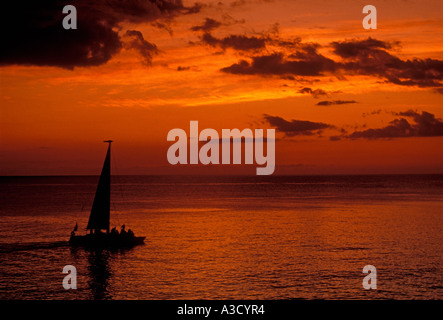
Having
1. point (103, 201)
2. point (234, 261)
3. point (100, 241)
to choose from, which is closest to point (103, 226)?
point (100, 241)

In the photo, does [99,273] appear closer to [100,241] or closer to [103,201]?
[100,241]

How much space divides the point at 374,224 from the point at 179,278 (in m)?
55.5

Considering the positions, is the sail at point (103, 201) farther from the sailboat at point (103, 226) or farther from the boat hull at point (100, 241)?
the boat hull at point (100, 241)

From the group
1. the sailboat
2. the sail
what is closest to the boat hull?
the sailboat

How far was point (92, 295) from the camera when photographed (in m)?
42.7

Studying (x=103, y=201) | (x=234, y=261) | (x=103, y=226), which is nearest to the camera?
(x=234, y=261)

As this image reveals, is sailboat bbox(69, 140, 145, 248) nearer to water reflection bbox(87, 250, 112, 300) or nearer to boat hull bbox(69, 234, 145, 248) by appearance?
boat hull bbox(69, 234, 145, 248)

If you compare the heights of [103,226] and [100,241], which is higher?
[103,226]

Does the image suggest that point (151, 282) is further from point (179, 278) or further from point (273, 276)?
point (273, 276)

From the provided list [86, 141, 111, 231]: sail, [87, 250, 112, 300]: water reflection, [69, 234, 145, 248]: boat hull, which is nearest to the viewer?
[87, 250, 112, 300]: water reflection

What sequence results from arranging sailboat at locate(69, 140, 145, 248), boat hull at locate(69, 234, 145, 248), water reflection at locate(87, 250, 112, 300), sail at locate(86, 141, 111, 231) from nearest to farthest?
1. water reflection at locate(87, 250, 112, 300)
2. boat hull at locate(69, 234, 145, 248)
3. sailboat at locate(69, 140, 145, 248)
4. sail at locate(86, 141, 111, 231)

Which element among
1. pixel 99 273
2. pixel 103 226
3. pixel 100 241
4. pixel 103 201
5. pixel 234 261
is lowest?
pixel 99 273

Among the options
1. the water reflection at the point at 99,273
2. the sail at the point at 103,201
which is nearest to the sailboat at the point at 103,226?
the sail at the point at 103,201

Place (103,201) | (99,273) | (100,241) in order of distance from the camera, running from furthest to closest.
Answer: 1. (103,201)
2. (100,241)
3. (99,273)
